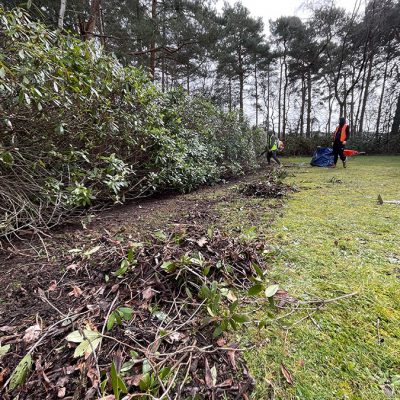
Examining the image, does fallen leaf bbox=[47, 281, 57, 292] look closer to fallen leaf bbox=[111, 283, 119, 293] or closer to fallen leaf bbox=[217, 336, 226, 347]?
fallen leaf bbox=[111, 283, 119, 293]

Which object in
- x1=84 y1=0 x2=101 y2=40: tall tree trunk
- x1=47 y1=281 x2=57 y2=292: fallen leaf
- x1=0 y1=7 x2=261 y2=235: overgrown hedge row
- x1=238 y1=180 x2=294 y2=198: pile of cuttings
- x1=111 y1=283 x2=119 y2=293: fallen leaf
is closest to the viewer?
x1=111 y1=283 x2=119 y2=293: fallen leaf

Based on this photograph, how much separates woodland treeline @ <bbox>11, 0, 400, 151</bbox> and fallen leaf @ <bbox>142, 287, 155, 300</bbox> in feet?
13.9

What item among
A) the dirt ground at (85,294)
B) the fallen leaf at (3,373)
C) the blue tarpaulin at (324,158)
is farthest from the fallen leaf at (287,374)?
the blue tarpaulin at (324,158)

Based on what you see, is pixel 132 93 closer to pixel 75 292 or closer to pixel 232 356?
pixel 75 292

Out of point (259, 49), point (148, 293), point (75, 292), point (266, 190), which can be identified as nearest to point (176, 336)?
point (148, 293)

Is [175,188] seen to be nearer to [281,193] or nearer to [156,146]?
[156,146]

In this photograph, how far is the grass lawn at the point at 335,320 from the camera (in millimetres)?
739

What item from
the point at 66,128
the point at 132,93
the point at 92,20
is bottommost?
the point at 66,128

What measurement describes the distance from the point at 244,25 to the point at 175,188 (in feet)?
55.8

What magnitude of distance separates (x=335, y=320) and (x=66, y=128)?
110 inches

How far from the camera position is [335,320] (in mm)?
982

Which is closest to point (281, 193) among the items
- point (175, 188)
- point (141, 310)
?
point (175, 188)

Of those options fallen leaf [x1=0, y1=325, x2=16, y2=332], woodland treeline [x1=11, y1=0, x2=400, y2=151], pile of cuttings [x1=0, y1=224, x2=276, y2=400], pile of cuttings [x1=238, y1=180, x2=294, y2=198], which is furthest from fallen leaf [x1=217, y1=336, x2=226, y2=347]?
woodland treeline [x1=11, y1=0, x2=400, y2=151]

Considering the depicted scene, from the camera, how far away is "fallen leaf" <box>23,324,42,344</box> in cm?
91
